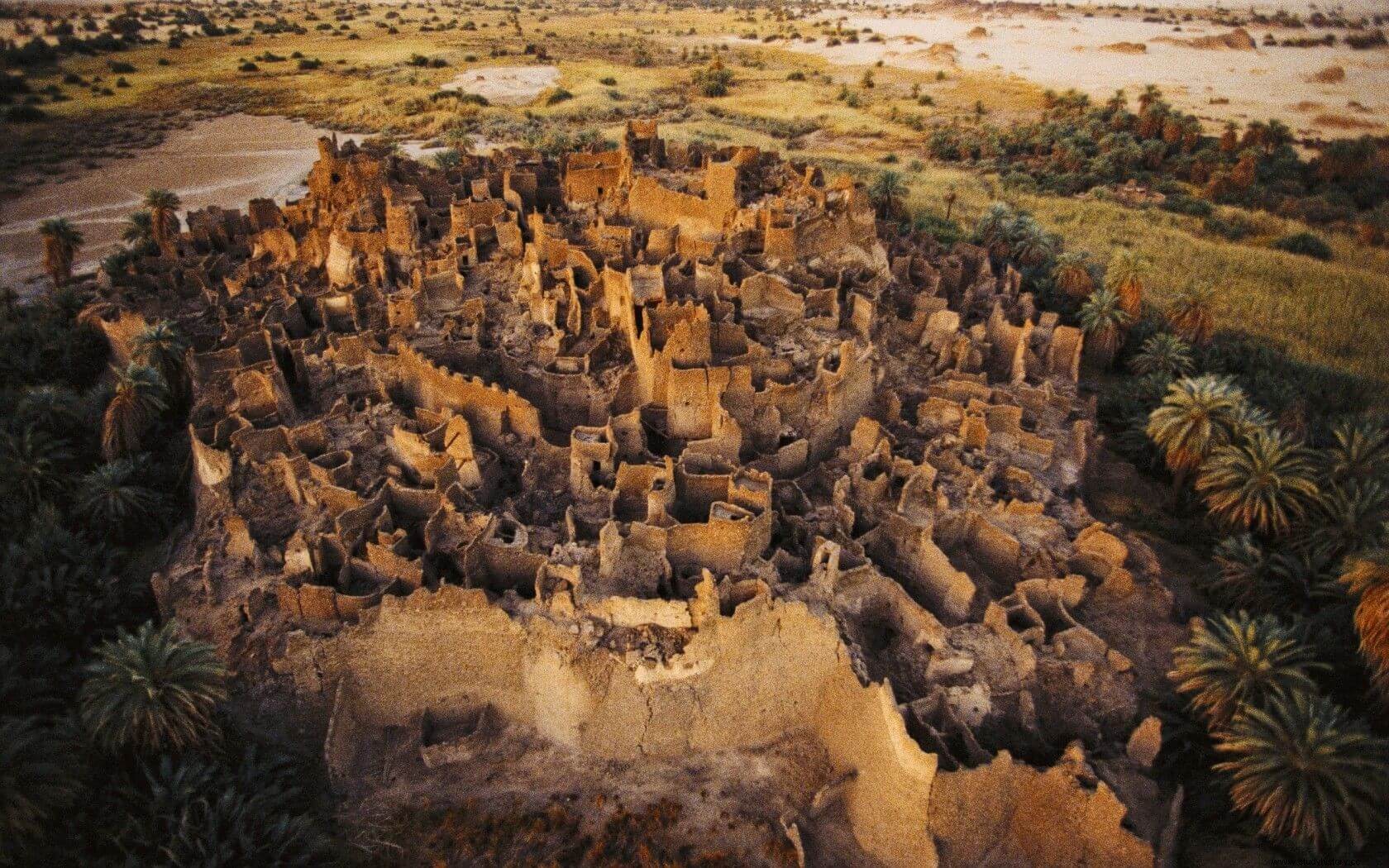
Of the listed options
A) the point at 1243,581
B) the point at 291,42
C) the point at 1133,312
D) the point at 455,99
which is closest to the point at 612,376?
the point at 1243,581

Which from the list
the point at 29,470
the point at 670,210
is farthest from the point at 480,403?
the point at 29,470

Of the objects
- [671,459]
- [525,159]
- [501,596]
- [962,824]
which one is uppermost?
[525,159]

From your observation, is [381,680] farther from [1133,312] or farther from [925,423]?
[1133,312]

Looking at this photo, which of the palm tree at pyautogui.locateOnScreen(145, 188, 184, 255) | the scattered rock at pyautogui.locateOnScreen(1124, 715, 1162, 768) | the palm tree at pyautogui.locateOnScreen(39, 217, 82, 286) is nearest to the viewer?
the scattered rock at pyautogui.locateOnScreen(1124, 715, 1162, 768)

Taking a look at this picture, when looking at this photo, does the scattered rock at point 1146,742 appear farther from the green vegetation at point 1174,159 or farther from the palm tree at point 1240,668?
the green vegetation at point 1174,159

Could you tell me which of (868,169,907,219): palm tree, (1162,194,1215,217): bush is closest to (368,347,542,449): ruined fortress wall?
(868,169,907,219): palm tree

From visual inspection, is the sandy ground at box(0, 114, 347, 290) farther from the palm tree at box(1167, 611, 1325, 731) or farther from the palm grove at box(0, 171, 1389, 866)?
the palm tree at box(1167, 611, 1325, 731)
